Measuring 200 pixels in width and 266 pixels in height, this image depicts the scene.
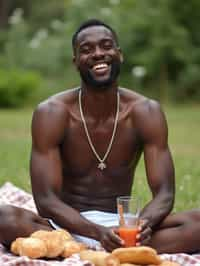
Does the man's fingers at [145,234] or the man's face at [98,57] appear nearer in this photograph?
the man's fingers at [145,234]

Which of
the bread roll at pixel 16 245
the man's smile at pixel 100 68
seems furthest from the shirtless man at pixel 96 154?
the bread roll at pixel 16 245

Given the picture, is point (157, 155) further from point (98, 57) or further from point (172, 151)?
point (172, 151)

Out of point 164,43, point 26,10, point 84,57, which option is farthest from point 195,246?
point 26,10

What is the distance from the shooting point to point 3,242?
547cm

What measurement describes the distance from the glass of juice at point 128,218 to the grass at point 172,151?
2556 mm

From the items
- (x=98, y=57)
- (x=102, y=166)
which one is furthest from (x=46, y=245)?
(x=98, y=57)

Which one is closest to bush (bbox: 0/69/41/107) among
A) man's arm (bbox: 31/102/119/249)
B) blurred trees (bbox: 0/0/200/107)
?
blurred trees (bbox: 0/0/200/107)

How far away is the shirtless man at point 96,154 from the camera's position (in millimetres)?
5465

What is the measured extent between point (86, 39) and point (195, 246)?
1.47 metres

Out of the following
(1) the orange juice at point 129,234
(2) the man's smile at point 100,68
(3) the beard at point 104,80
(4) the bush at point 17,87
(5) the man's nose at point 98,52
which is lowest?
(4) the bush at point 17,87

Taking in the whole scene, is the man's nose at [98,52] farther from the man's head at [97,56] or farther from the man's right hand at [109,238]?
the man's right hand at [109,238]

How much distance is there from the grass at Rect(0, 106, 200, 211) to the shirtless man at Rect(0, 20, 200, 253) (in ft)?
6.20

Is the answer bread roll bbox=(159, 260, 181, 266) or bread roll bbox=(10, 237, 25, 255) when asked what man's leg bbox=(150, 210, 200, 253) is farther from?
bread roll bbox=(10, 237, 25, 255)

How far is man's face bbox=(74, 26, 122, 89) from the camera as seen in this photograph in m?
5.52
